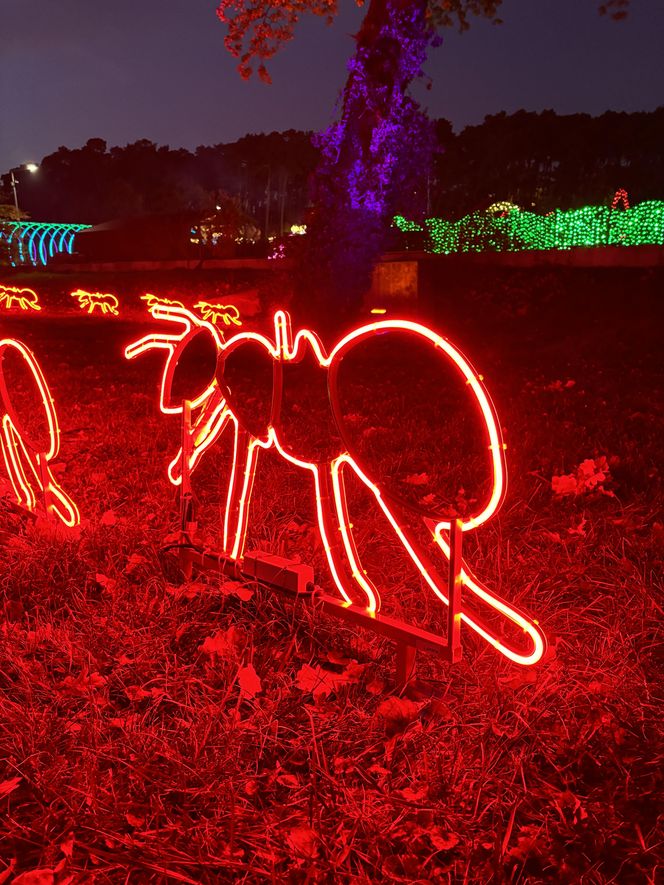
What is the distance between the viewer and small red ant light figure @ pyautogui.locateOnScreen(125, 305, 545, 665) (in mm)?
2785

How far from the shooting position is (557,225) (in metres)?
17.6

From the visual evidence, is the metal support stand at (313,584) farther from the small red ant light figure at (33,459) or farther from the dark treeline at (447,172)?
the dark treeline at (447,172)

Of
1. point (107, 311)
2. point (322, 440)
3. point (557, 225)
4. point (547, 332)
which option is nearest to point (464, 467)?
point (322, 440)

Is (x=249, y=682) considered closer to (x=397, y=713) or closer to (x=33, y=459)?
(x=397, y=713)

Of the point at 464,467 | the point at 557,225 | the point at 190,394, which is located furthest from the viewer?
the point at 557,225

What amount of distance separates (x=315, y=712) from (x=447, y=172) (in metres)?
66.3

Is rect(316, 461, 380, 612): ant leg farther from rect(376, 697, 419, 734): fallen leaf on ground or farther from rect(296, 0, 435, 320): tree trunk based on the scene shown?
rect(296, 0, 435, 320): tree trunk

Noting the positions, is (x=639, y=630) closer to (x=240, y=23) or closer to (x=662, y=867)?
(x=662, y=867)

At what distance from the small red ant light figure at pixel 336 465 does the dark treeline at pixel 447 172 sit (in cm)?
2944

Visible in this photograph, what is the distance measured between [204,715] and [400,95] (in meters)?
11.1

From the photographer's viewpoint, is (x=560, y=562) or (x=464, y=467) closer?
(x=560, y=562)

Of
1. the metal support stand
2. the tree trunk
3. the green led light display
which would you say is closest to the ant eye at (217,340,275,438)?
the metal support stand

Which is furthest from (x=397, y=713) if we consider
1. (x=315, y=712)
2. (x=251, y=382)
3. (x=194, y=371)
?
(x=194, y=371)

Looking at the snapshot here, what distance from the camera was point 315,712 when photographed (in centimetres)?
297
